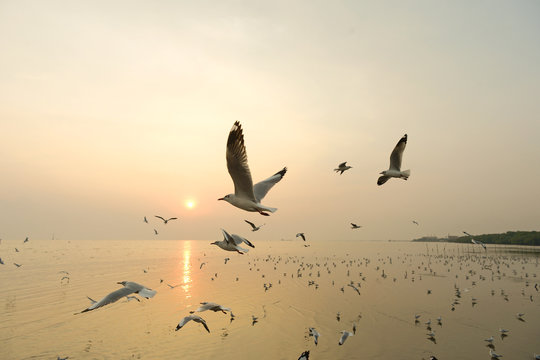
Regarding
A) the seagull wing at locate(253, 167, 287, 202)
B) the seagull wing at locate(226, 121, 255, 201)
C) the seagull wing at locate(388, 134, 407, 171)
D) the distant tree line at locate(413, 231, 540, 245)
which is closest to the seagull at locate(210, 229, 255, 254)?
the seagull wing at locate(253, 167, 287, 202)

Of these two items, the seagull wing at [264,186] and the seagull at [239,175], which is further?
the seagull wing at [264,186]

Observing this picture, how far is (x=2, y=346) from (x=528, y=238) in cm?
15562

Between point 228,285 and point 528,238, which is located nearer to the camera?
point 228,285

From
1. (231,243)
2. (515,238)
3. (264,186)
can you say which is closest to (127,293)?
(231,243)

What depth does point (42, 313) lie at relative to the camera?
879 inches

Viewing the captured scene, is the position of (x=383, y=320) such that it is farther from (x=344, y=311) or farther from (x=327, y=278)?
(x=327, y=278)

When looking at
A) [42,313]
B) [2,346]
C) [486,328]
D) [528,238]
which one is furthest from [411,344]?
[528,238]

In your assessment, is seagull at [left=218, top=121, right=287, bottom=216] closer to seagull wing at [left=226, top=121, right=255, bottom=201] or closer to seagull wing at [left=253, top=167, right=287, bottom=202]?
seagull wing at [left=226, top=121, right=255, bottom=201]

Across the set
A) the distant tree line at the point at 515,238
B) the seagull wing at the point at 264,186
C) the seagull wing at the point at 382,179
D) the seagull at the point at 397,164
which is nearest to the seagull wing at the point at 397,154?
the seagull at the point at 397,164

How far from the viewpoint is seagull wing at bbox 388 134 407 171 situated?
11.8 m

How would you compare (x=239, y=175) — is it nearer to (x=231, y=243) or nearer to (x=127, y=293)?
(x=231, y=243)

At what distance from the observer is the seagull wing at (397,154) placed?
38.5ft

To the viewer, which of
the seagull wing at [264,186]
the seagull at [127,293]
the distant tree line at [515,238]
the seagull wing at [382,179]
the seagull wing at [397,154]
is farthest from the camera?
the distant tree line at [515,238]

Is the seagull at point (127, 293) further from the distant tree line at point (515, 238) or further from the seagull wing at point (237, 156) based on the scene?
the distant tree line at point (515, 238)
